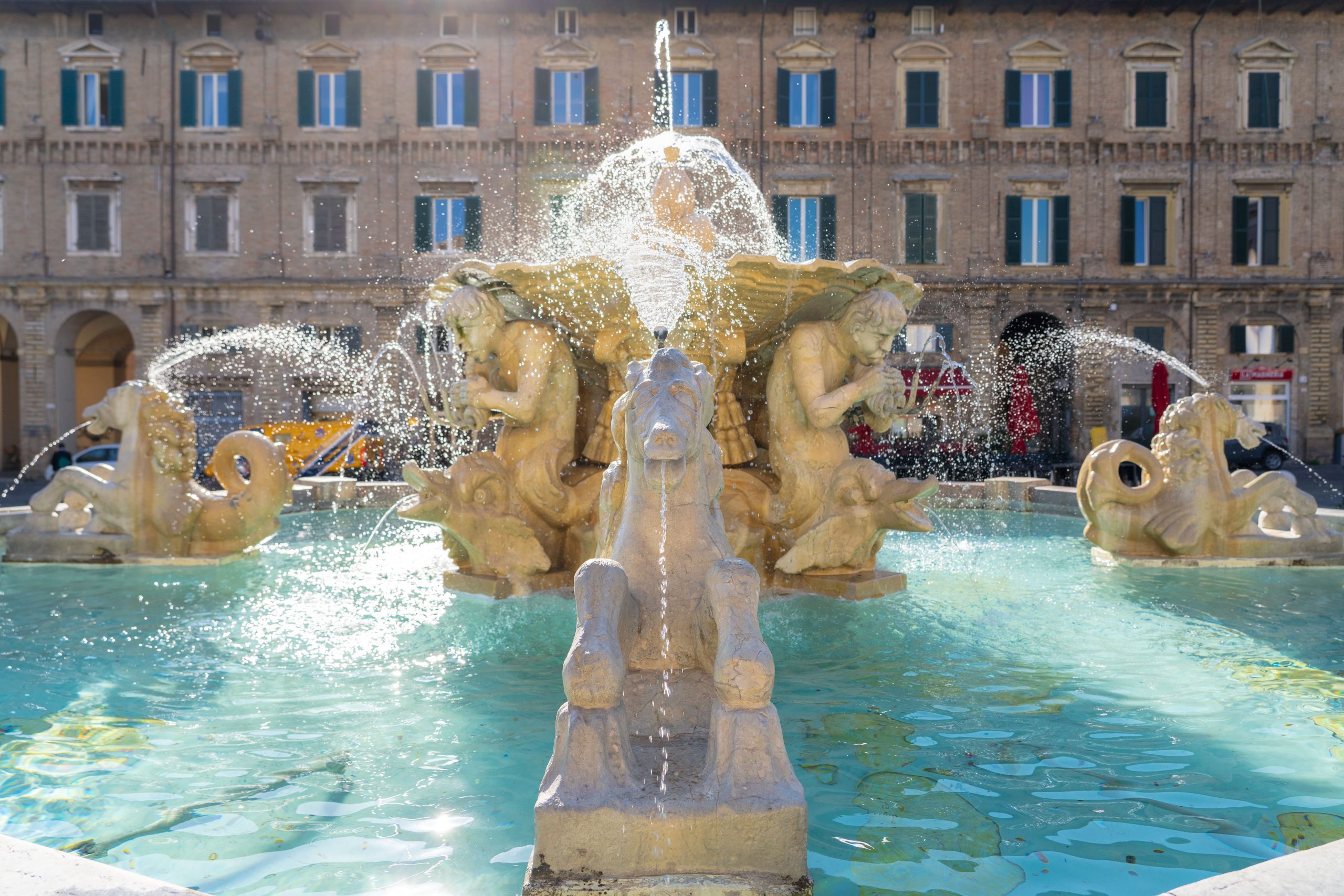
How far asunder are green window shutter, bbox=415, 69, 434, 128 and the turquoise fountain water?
2019 cm

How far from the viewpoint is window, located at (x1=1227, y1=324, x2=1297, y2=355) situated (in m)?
23.5

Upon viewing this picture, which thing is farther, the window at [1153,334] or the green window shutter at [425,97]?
the green window shutter at [425,97]

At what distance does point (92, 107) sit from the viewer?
77.6ft

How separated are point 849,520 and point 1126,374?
2097 centimetres

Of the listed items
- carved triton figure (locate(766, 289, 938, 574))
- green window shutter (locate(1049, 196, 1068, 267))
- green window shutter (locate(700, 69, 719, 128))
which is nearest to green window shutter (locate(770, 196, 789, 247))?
green window shutter (locate(700, 69, 719, 128))

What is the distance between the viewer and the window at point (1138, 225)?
77.4ft

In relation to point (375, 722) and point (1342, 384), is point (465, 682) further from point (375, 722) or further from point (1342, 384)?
point (1342, 384)

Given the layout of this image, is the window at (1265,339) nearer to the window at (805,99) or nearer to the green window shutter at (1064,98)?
the green window shutter at (1064,98)

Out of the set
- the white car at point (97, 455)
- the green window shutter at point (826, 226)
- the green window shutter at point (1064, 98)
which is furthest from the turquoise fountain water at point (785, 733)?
the green window shutter at point (1064, 98)

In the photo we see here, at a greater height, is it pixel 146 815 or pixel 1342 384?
pixel 1342 384

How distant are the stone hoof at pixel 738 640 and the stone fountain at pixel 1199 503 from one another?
4680 millimetres

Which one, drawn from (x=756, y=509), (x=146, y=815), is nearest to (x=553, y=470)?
(x=756, y=509)

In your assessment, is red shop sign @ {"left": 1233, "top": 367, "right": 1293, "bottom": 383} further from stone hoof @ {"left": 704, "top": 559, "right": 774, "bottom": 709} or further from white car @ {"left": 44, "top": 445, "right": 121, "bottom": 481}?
stone hoof @ {"left": 704, "top": 559, "right": 774, "bottom": 709}

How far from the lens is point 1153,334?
23656 mm
